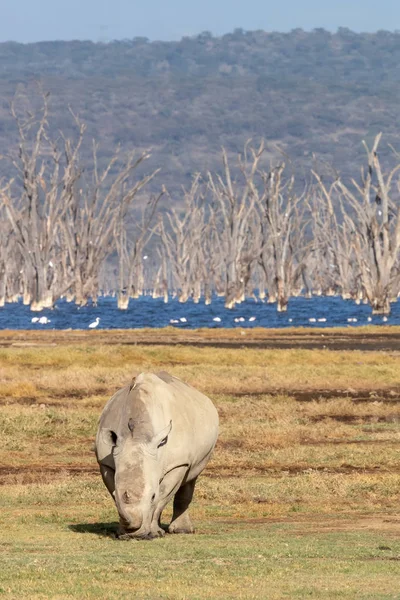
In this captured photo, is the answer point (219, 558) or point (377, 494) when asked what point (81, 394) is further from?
point (219, 558)

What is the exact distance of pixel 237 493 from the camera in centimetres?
1819

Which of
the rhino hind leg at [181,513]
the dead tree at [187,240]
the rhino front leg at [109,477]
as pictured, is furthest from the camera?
the dead tree at [187,240]

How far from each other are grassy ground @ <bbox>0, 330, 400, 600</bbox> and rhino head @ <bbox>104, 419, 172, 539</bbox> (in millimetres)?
260

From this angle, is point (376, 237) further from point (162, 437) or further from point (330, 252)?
point (162, 437)

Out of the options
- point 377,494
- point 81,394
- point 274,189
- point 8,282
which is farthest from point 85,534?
point 8,282

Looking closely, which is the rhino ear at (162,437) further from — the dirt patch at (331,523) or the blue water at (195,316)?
the blue water at (195,316)

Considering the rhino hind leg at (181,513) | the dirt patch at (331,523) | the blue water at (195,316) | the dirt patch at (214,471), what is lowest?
the blue water at (195,316)

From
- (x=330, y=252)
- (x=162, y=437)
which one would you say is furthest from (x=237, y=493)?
(x=330, y=252)

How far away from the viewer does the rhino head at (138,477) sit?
1326 centimetres

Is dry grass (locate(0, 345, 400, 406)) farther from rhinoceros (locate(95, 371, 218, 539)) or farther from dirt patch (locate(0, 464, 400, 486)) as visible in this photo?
rhinoceros (locate(95, 371, 218, 539))

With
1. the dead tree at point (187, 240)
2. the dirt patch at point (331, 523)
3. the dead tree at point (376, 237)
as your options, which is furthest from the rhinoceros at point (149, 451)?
the dead tree at point (187, 240)

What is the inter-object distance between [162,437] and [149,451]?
0.24m

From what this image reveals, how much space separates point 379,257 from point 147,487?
199 feet

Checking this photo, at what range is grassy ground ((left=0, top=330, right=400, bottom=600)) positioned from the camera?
11344 mm
